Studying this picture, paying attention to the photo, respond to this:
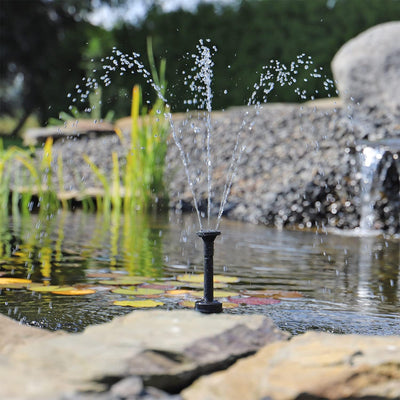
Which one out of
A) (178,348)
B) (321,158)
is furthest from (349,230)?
(178,348)

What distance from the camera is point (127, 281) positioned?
3611 millimetres

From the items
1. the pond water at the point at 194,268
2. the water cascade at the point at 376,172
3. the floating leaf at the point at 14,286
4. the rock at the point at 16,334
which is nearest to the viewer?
the rock at the point at 16,334

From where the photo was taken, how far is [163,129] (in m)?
7.19

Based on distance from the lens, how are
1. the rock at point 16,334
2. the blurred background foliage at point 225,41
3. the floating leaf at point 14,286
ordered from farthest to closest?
the blurred background foliage at point 225,41
the floating leaf at point 14,286
the rock at point 16,334

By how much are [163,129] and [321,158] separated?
1532 mm

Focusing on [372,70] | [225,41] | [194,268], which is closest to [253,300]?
[194,268]

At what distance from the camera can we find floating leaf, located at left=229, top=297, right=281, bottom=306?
3165 millimetres

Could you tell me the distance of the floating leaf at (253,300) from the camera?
317 centimetres

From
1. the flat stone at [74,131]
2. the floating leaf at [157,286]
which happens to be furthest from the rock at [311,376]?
the flat stone at [74,131]

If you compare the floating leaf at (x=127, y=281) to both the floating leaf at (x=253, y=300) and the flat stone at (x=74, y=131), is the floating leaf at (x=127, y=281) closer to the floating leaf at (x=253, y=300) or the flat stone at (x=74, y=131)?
the floating leaf at (x=253, y=300)

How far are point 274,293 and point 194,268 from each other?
2.78ft

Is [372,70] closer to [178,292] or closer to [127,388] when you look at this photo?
[178,292]

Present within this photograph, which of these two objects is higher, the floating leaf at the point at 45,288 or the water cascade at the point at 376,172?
the water cascade at the point at 376,172

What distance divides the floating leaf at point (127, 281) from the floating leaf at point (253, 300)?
55cm
